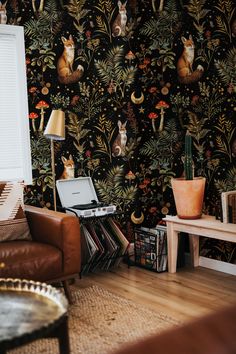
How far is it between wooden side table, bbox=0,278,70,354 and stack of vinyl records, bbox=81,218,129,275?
67.0 inches

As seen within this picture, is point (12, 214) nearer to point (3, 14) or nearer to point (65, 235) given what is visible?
point (65, 235)

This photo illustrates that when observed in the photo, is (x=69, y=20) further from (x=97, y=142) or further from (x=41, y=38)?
(x=97, y=142)

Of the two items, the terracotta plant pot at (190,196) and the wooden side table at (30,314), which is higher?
the terracotta plant pot at (190,196)

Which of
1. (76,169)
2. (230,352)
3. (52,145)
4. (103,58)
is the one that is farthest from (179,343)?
(103,58)

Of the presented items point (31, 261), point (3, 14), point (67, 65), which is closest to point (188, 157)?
point (67, 65)

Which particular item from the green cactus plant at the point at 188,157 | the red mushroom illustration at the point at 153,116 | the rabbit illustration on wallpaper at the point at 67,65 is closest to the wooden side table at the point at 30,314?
the green cactus plant at the point at 188,157

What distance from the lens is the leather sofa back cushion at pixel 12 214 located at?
345 cm

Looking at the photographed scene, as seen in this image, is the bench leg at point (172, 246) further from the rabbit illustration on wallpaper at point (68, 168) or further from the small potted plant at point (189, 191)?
the rabbit illustration on wallpaper at point (68, 168)

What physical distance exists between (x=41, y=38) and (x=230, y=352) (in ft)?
12.5

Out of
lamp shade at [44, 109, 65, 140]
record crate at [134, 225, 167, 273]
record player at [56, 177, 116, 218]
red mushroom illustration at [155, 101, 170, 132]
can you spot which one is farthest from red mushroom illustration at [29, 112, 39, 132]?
record crate at [134, 225, 167, 273]

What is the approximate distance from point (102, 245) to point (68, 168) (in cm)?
75

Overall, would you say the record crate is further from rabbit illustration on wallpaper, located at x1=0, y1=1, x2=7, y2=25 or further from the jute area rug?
rabbit illustration on wallpaper, located at x1=0, y1=1, x2=7, y2=25

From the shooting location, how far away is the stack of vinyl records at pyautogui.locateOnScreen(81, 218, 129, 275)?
13.3 ft

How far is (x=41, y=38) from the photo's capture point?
4109mm
